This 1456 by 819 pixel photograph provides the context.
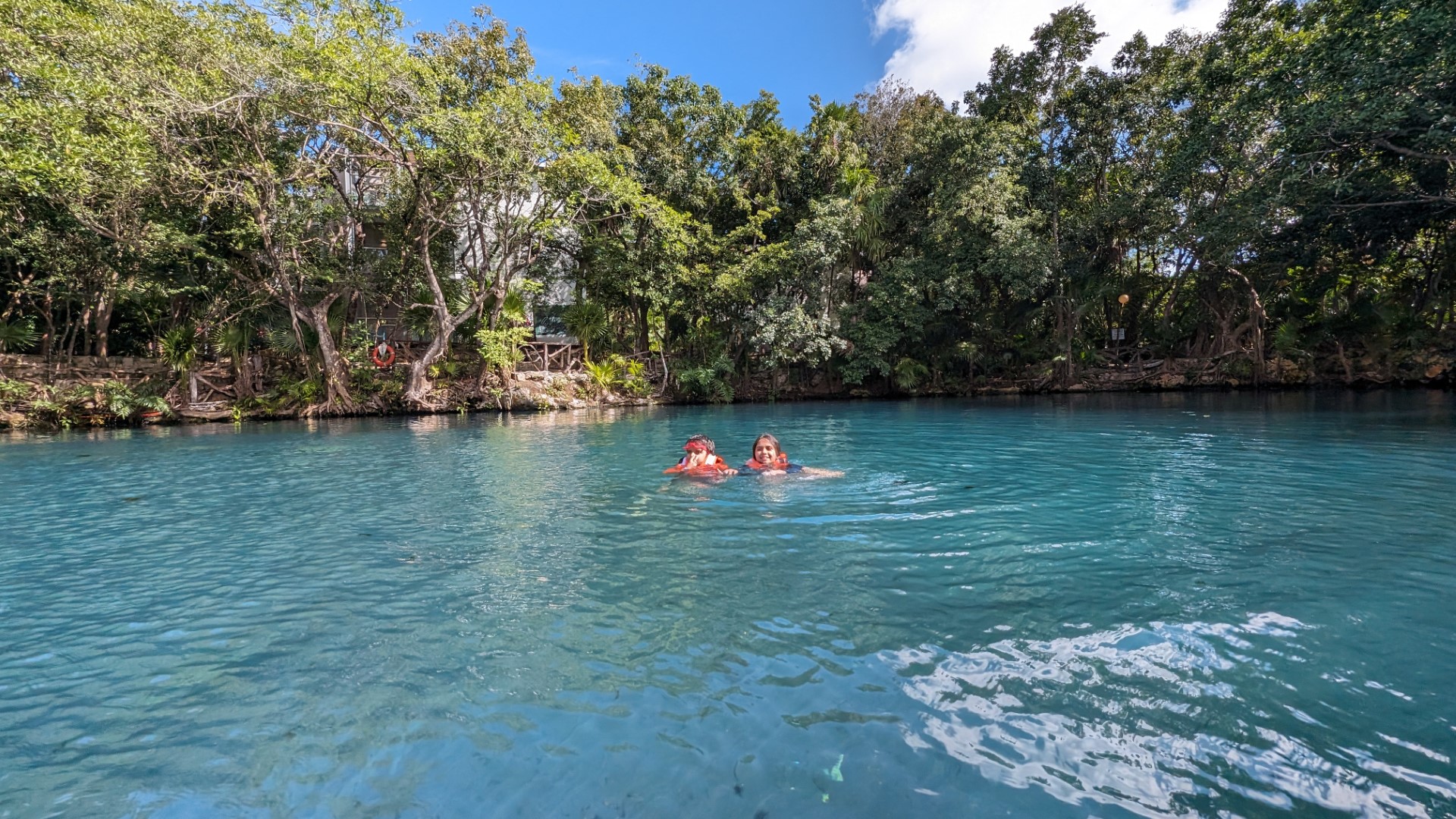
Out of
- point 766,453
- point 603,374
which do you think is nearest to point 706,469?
point 766,453

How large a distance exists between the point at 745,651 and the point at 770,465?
5.34m

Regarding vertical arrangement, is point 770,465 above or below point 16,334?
below

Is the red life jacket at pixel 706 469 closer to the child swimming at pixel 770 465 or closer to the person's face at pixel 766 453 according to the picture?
the child swimming at pixel 770 465

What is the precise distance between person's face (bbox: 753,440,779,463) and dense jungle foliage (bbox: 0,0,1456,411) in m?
13.1

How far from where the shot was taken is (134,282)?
61.2ft

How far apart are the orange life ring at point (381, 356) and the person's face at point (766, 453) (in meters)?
19.5

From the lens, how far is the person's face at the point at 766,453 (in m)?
8.92

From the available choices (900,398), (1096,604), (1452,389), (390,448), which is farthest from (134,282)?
(1452,389)

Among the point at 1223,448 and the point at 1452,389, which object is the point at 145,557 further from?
the point at 1452,389

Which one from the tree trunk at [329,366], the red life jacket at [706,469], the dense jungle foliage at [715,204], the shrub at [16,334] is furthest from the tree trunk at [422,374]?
the red life jacket at [706,469]

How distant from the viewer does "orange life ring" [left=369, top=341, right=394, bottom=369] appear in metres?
23.3

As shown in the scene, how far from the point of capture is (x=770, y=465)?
8.89 m

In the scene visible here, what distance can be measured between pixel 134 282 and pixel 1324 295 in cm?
4164

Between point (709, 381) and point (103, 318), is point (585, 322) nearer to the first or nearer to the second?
point (709, 381)
